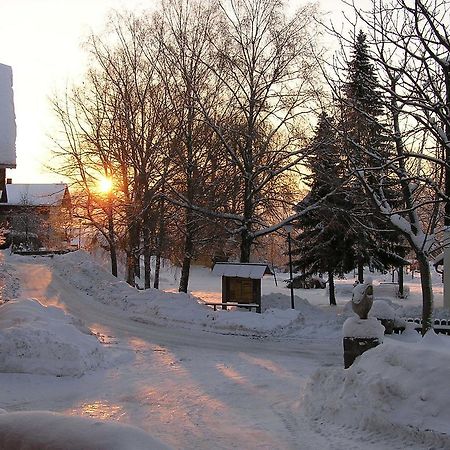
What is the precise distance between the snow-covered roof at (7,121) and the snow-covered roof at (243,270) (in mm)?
8851

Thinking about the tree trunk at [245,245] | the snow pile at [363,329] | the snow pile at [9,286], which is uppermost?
the tree trunk at [245,245]

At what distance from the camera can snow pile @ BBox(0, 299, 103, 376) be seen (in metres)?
12.4

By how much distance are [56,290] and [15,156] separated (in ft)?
31.5

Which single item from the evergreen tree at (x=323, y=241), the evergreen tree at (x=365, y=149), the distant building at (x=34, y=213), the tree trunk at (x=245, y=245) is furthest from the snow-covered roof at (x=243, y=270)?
the distant building at (x=34, y=213)

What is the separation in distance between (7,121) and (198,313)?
892cm

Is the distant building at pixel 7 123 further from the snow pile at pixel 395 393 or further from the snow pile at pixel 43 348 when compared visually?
the snow pile at pixel 395 393

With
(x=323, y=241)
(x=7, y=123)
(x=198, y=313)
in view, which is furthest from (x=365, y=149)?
(x=323, y=241)

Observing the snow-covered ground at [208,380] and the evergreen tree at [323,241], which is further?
the evergreen tree at [323,241]

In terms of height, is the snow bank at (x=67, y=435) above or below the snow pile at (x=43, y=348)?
above

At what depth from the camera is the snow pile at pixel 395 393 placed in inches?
300

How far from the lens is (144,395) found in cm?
1108

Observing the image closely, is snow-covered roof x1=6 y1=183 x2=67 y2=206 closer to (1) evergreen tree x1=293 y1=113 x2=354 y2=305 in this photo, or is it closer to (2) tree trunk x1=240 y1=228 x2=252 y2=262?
(1) evergreen tree x1=293 y1=113 x2=354 y2=305

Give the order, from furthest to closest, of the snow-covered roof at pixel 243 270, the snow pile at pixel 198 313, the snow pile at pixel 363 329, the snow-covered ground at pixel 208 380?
the snow-covered roof at pixel 243 270, the snow pile at pixel 198 313, the snow pile at pixel 363 329, the snow-covered ground at pixel 208 380

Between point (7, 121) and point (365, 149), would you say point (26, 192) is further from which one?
point (365, 149)
